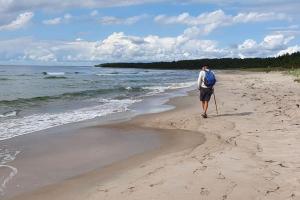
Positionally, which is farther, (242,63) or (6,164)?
(242,63)

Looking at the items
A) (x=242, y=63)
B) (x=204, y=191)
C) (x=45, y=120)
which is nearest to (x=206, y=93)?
(x=45, y=120)

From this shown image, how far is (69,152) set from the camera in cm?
1045

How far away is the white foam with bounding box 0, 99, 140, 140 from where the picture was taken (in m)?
13.7

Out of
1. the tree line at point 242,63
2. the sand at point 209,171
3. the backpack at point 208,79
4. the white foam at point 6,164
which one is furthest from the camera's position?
the tree line at point 242,63

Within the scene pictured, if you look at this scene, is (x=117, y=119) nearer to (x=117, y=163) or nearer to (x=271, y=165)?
(x=117, y=163)

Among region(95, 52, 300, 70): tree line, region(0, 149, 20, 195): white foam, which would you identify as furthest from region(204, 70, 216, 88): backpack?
region(95, 52, 300, 70): tree line

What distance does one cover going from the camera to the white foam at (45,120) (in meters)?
13.7

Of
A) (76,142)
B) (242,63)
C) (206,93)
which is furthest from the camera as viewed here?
(242,63)

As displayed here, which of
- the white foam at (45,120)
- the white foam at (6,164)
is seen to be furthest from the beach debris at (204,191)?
the white foam at (45,120)

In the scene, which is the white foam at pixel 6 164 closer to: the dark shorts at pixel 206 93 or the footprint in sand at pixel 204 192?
the footprint in sand at pixel 204 192

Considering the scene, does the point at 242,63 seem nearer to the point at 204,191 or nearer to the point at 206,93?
the point at 206,93

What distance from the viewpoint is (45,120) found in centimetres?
1622

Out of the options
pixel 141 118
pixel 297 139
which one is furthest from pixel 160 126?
pixel 297 139

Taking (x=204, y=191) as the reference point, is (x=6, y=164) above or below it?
below
